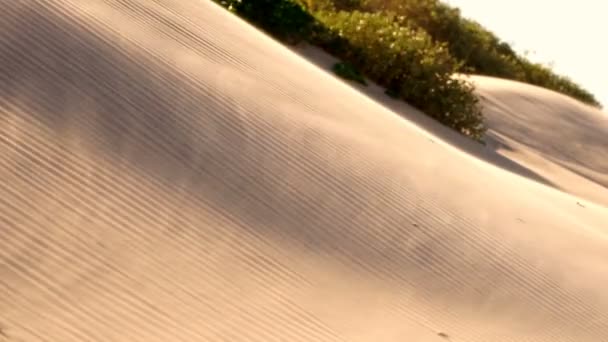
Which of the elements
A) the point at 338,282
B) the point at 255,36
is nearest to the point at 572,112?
the point at 255,36

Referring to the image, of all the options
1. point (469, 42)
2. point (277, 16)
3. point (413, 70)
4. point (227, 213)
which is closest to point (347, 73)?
point (413, 70)

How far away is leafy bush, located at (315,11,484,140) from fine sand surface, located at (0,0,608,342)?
22.1ft

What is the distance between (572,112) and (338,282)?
2175cm

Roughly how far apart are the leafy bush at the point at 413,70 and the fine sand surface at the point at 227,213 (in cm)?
674

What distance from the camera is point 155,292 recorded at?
21.7 feet

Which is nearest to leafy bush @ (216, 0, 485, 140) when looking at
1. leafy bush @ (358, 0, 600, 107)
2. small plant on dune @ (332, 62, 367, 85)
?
small plant on dune @ (332, 62, 367, 85)

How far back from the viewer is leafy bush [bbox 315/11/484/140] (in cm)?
1956

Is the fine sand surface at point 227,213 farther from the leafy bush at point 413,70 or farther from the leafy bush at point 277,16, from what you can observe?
the leafy bush at point 413,70

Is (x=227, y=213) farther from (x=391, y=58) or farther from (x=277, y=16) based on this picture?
(x=391, y=58)

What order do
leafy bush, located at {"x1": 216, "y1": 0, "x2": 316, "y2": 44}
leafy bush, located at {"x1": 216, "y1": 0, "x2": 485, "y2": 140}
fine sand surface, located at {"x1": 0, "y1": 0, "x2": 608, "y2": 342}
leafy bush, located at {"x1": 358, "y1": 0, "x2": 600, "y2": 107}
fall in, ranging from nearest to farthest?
fine sand surface, located at {"x1": 0, "y1": 0, "x2": 608, "y2": 342}, leafy bush, located at {"x1": 216, "y1": 0, "x2": 316, "y2": 44}, leafy bush, located at {"x1": 216, "y1": 0, "x2": 485, "y2": 140}, leafy bush, located at {"x1": 358, "y1": 0, "x2": 600, "y2": 107}

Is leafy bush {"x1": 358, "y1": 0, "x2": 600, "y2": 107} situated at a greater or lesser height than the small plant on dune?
greater

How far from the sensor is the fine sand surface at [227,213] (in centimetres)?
659

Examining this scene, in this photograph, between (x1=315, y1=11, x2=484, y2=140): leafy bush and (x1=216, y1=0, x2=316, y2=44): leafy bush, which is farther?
(x1=315, y1=11, x2=484, y2=140): leafy bush

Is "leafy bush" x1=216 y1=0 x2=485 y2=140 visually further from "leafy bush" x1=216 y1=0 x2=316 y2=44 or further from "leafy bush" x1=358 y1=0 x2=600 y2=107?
"leafy bush" x1=358 y1=0 x2=600 y2=107
